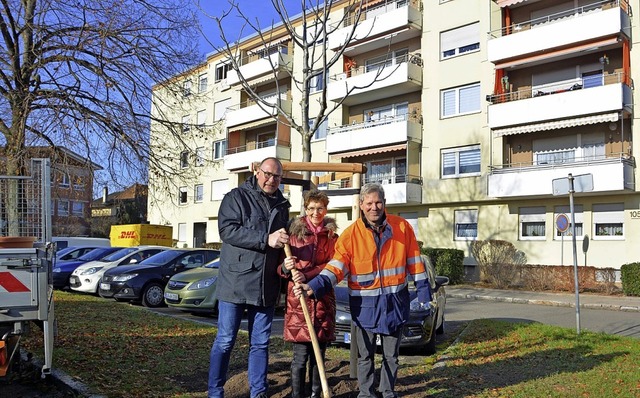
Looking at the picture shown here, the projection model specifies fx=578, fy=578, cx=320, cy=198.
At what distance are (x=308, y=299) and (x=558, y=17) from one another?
23.9m

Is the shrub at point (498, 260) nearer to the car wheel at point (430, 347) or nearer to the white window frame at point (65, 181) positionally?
the car wheel at point (430, 347)

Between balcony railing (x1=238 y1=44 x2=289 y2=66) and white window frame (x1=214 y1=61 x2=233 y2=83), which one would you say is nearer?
balcony railing (x1=238 y1=44 x2=289 y2=66)

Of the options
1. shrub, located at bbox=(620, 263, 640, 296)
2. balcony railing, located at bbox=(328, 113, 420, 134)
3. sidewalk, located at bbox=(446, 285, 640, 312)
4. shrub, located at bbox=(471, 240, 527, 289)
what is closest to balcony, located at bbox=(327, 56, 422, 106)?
balcony railing, located at bbox=(328, 113, 420, 134)

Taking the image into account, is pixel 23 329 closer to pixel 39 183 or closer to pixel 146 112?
pixel 39 183

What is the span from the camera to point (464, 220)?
27203 mm

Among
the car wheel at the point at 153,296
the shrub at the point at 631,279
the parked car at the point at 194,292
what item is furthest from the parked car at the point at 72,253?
the shrub at the point at 631,279

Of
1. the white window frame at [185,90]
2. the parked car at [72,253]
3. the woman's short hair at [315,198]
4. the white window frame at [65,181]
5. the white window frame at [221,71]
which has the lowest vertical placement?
the parked car at [72,253]

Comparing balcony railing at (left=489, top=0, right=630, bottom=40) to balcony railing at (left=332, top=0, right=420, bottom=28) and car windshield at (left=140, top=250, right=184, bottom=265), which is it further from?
car windshield at (left=140, top=250, right=184, bottom=265)

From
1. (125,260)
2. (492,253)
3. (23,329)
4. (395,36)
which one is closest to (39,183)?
(23,329)

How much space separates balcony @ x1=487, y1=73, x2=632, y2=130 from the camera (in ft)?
70.6

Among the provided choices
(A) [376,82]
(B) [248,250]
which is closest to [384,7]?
(A) [376,82]

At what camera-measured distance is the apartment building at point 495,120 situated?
2223 centimetres

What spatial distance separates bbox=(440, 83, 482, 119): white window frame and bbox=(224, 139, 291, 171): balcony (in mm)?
10470

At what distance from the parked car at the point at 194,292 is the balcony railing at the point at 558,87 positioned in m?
17.0
